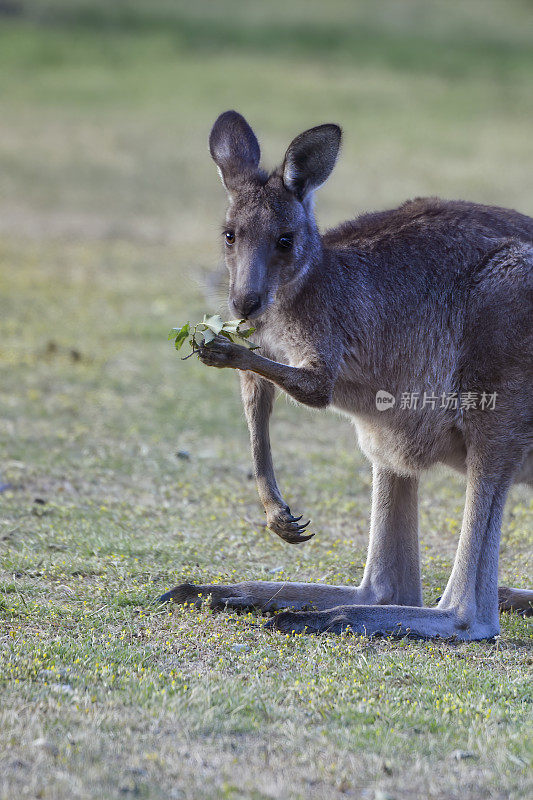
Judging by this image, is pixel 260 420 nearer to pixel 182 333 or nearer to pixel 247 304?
pixel 182 333

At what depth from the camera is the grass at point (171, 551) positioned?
3.05 metres

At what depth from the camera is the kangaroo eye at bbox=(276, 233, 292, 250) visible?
4043mm

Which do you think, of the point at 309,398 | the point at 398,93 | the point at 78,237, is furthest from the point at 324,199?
the point at 309,398

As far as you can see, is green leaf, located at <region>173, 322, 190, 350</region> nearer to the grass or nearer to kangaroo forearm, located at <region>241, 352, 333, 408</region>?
kangaroo forearm, located at <region>241, 352, 333, 408</region>

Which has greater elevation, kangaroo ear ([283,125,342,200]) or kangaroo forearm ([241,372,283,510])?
kangaroo ear ([283,125,342,200])

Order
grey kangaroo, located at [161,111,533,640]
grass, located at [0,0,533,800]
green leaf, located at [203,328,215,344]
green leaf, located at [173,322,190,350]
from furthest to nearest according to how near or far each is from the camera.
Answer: grey kangaroo, located at [161,111,533,640], green leaf, located at [173,322,190,350], green leaf, located at [203,328,215,344], grass, located at [0,0,533,800]

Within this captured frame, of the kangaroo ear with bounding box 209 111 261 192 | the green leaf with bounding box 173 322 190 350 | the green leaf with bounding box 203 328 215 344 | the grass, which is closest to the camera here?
the grass

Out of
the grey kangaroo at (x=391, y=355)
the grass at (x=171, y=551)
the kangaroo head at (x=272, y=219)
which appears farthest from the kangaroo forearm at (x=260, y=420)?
the kangaroo head at (x=272, y=219)

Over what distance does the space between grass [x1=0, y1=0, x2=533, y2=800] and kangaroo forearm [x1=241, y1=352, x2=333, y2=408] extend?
2.15 feet

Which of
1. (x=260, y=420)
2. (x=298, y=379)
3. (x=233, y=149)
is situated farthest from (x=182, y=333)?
(x=233, y=149)

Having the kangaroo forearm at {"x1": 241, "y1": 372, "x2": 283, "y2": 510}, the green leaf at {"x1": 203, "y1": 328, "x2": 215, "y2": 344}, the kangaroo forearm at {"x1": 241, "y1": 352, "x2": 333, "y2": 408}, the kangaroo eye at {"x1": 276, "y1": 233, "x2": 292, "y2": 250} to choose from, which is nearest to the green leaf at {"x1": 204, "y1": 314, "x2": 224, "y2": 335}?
the green leaf at {"x1": 203, "y1": 328, "x2": 215, "y2": 344}

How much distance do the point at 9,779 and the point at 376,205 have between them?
14.5 meters

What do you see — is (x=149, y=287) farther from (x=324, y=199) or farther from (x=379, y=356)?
(x=379, y=356)

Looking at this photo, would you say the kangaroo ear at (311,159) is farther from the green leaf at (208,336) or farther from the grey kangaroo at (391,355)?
the green leaf at (208,336)
